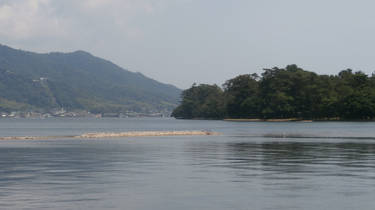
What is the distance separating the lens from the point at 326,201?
24172 millimetres

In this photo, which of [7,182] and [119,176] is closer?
[7,182]

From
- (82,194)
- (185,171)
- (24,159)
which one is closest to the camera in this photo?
(82,194)

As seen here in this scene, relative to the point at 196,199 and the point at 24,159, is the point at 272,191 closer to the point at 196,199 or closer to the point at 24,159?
the point at 196,199

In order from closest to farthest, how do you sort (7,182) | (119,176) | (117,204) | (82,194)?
(117,204) < (82,194) < (7,182) < (119,176)

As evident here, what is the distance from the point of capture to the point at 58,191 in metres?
27.0

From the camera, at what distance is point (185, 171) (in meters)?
36.5

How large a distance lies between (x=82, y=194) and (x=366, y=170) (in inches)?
715

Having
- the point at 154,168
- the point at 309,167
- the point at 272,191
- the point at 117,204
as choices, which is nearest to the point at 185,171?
the point at 154,168

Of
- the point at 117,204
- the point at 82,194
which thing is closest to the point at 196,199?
the point at 117,204

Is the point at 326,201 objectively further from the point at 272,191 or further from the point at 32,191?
the point at 32,191

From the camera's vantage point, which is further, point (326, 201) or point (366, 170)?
point (366, 170)

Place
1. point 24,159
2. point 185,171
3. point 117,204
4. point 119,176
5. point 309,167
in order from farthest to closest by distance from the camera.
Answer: point 24,159 → point 309,167 → point 185,171 → point 119,176 → point 117,204

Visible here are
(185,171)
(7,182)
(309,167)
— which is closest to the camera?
(7,182)

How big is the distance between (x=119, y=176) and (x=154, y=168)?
17.3 feet
